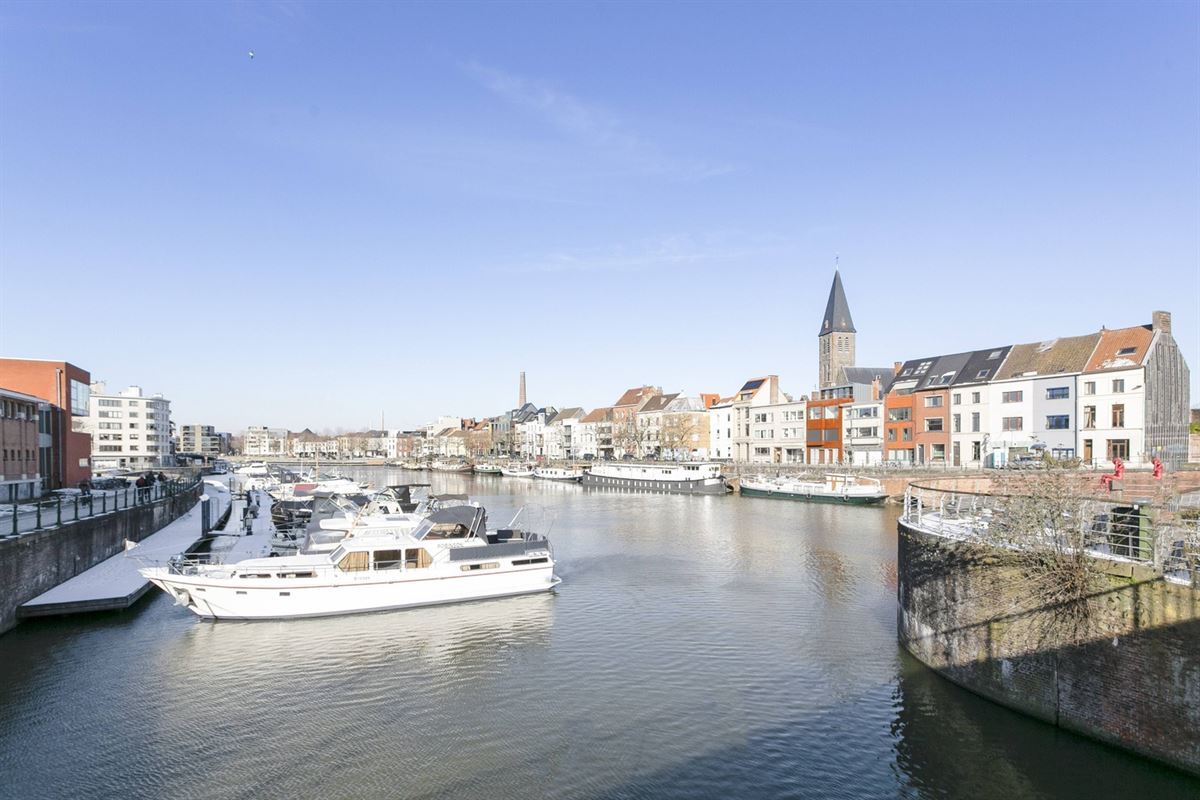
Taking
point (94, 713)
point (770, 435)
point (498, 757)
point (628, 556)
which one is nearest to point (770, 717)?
point (498, 757)

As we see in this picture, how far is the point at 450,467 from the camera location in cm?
15738

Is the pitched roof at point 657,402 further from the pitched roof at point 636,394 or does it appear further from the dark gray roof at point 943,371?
the dark gray roof at point 943,371

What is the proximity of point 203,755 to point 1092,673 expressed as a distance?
17.5 metres

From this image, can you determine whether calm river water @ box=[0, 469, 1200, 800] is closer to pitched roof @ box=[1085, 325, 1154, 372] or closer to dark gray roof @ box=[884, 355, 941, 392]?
pitched roof @ box=[1085, 325, 1154, 372]

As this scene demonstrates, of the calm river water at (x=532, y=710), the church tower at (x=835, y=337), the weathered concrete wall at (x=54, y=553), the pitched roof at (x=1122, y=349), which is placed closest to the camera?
the calm river water at (x=532, y=710)

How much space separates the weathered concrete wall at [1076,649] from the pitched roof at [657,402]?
113832 mm

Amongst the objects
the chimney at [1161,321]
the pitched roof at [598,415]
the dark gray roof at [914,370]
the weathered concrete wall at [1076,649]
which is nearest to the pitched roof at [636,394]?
the pitched roof at [598,415]

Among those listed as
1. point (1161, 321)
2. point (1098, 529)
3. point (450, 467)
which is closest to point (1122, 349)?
point (1161, 321)

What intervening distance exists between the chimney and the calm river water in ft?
156

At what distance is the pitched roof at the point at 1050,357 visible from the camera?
6303cm

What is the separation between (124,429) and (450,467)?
199 ft

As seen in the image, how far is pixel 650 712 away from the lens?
16.9m

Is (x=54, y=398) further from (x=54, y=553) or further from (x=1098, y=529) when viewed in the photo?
(x=1098, y=529)

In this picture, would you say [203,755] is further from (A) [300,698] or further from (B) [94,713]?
(B) [94,713]
